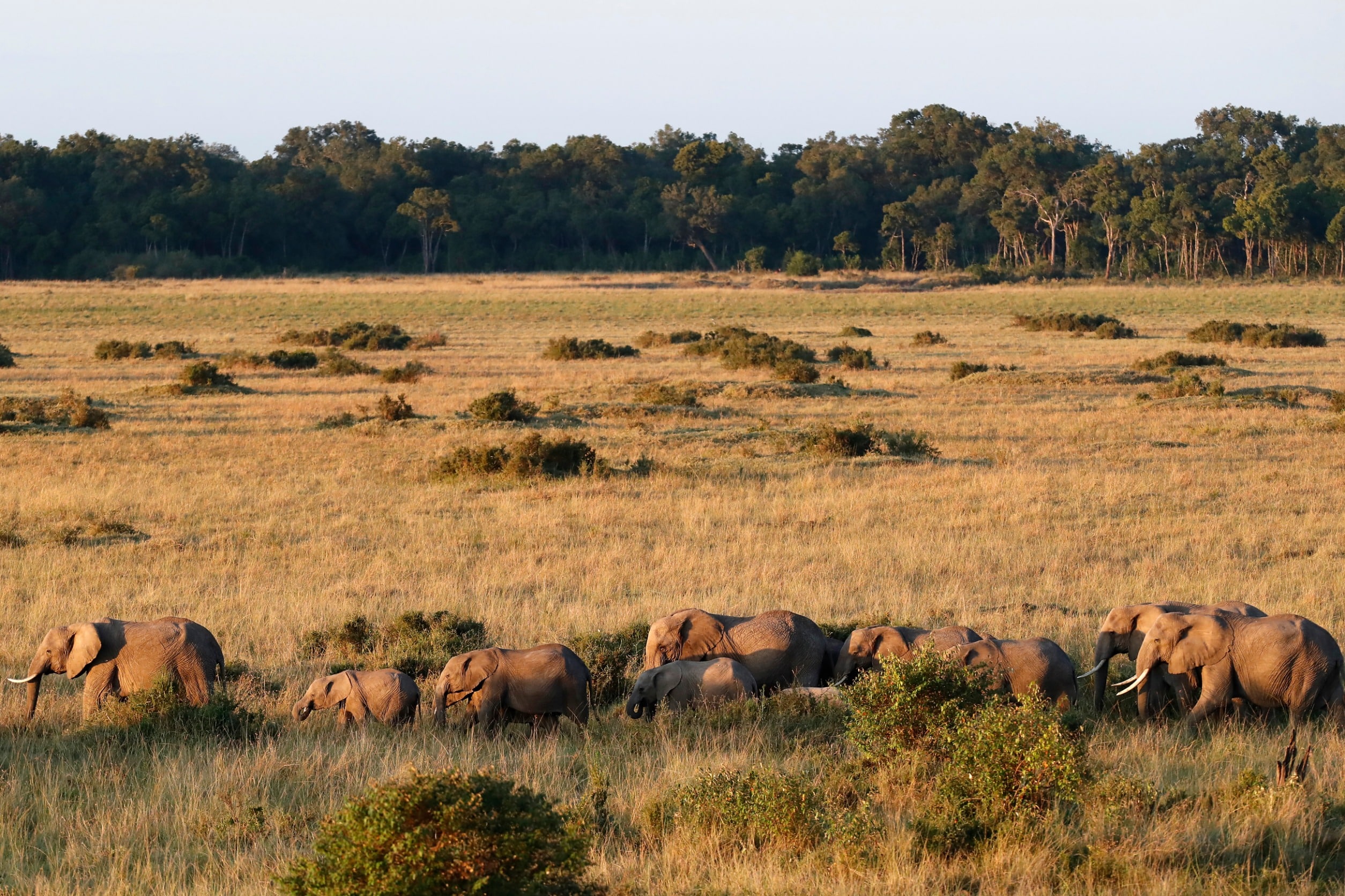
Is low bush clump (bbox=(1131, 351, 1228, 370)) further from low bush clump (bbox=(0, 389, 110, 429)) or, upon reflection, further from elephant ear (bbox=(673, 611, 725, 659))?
elephant ear (bbox=(673, 611, 725, 659))

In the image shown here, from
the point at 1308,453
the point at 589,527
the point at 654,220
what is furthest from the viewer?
the point at 654,220

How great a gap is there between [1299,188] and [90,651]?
97.7 m

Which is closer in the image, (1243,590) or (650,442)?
(1243,590)

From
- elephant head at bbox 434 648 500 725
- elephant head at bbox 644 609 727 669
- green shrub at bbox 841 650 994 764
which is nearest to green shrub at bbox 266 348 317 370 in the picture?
elephant head at bbox 644 609 727 669

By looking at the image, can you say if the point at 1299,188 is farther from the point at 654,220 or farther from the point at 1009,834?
the point at 1009,834

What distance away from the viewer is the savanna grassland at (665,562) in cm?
534

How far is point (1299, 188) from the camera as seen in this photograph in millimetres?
91688

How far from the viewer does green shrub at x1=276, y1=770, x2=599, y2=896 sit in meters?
4.26

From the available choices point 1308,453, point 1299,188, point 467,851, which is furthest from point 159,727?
point 1299,188

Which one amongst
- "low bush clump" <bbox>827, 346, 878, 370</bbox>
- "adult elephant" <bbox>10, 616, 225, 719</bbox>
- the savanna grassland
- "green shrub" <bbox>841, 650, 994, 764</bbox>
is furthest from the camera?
"low bush clump" <bbox>827, 346, 878, 370</bbox>

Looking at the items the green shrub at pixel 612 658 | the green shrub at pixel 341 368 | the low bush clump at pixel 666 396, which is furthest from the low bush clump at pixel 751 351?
the green shrub at pixel 612 658

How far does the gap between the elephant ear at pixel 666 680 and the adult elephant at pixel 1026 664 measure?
1.54 metres

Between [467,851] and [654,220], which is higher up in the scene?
[654,220]

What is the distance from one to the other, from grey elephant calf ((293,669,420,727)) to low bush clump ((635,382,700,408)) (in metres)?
16.8
